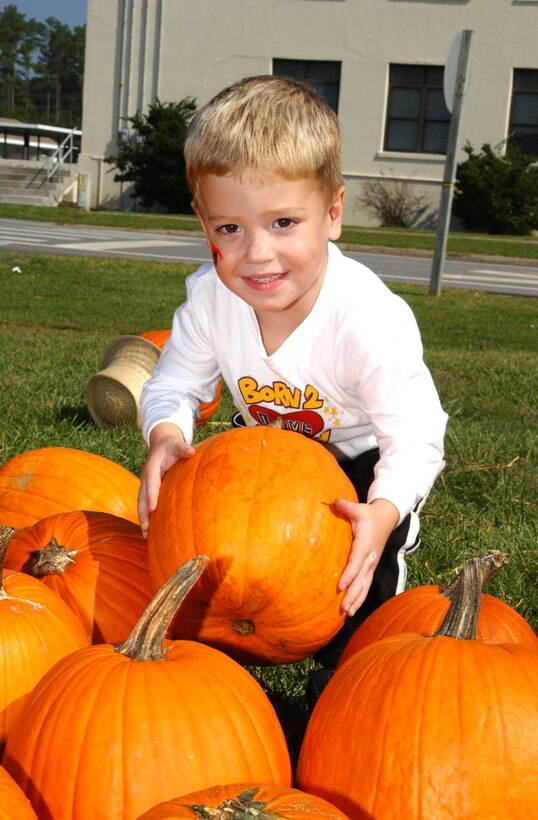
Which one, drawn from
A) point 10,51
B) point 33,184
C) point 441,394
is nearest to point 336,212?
point 441,394

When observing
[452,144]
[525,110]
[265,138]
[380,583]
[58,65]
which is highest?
[58,65]

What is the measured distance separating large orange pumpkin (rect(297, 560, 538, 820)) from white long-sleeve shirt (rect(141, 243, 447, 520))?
0.65m

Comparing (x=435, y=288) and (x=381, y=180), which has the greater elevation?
(x=381, y=180)

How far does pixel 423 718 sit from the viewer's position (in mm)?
1802

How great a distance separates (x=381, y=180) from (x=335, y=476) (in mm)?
32288

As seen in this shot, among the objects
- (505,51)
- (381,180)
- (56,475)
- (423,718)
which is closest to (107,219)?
(381,180)

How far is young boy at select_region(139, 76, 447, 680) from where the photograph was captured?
2445mm

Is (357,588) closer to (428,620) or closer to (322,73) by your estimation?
(428,620)

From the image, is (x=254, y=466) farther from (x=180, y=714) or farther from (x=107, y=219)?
(x=107, y=219)

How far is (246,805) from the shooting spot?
55.4 inches

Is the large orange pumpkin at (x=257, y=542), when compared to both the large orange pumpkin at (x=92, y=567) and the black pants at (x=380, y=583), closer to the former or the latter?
the large orange pumpkin at (x=92, y=567)

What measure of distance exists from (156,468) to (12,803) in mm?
1146

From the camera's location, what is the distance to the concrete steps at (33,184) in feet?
113

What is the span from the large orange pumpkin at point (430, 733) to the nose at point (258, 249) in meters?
1.00
